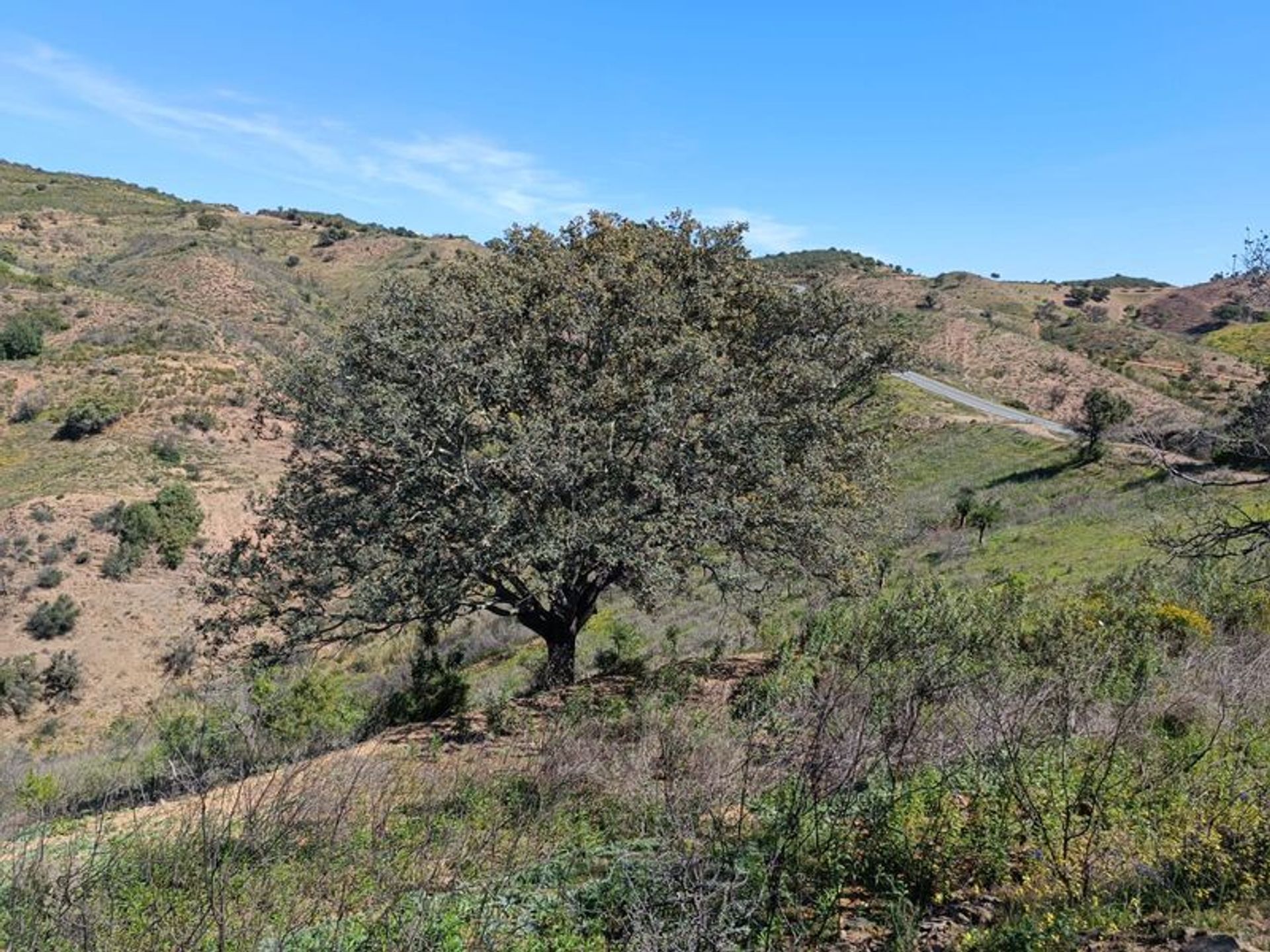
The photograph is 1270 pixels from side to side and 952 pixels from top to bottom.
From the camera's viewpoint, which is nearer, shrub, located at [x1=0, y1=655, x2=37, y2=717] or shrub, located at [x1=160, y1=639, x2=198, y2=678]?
shrub, located at [x1=0, y1=655, x2=37, y2=717]

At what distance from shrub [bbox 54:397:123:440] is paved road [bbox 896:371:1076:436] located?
37.8 metres

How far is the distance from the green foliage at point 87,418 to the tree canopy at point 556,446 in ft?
97.1

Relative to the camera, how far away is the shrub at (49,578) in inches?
Answer: 1049

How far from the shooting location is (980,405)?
48.4 metres

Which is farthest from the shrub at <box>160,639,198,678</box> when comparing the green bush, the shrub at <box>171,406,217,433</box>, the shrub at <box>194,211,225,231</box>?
the shrub at <box>194,211,225,231</box>

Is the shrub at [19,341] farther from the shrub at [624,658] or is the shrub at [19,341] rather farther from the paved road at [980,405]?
the paved road at [980,405]

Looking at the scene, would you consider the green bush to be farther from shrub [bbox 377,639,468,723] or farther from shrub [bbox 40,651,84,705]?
shrub [bbox 377,639,468,723]

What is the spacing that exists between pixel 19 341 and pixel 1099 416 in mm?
51516

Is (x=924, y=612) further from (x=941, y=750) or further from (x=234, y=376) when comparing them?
(x=234, y=376)

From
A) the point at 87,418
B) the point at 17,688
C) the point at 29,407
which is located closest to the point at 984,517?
the point at 17,688

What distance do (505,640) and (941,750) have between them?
730 inches

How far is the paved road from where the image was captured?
41.4 m

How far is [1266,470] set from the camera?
20.9 m

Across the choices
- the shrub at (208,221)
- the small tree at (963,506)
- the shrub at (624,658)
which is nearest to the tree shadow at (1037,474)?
the small tree at (963,506)
